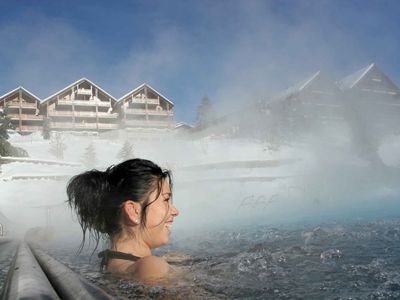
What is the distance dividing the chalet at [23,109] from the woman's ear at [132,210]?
43.0 meters

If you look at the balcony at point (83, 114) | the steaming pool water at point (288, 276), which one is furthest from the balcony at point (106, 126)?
the steaming pool water at point (288, 276)

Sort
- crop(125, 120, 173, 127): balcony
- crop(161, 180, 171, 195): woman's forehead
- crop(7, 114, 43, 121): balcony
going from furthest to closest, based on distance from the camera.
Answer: crop(125, 120, 173, 127): balcony
crop(7, 114, 43, 121): balcony
crop(161, 180, 171, 195): woman's forehead

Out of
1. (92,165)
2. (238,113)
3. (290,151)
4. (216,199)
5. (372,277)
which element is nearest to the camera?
(372,277)

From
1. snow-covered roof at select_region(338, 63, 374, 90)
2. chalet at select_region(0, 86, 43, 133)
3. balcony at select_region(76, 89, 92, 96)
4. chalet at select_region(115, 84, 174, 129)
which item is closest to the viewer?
snow-covered roof at select_region(338, 63, 374, 90)

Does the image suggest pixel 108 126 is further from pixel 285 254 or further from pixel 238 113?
pixel 285 254

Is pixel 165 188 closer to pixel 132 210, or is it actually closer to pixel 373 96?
pixel 132 210

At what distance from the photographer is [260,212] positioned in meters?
14.3

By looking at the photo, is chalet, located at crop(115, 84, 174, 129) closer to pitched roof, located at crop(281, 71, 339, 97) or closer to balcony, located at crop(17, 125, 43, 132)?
balcony, located at crop(17, 125, 43, 132)

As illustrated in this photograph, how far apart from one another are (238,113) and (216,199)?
26513mm

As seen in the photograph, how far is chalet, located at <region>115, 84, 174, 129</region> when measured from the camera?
42812mm

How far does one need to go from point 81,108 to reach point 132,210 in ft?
142

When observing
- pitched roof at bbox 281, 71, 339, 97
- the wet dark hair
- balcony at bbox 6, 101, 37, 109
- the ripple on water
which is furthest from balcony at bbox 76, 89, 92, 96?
the wet dark hair

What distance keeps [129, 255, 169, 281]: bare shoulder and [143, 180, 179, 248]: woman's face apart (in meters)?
0.20

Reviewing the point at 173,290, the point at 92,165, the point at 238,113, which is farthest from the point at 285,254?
the point at 238,113
